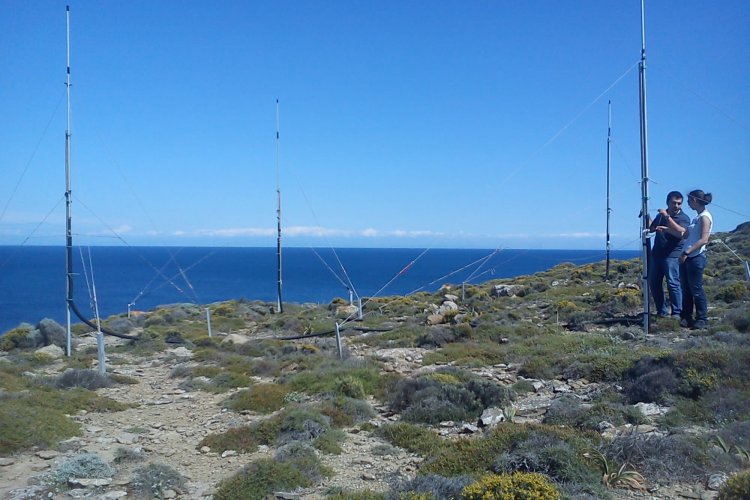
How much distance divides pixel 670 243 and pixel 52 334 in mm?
19183

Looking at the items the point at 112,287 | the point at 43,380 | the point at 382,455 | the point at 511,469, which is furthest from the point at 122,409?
the point at 112,287

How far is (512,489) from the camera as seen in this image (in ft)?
17.0

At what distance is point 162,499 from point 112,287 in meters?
90.8

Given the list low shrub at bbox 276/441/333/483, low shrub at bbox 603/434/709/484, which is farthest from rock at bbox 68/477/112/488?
low shrub at bbox 603/434/709/484

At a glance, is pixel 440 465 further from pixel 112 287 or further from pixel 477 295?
pixel 112 287

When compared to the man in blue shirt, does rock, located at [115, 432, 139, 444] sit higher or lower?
lower

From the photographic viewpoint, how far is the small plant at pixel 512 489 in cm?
514

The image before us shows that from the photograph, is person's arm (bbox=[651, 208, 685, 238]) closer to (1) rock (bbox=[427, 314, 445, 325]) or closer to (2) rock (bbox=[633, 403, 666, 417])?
(2) rock (bbox=[633, 403, 666, 417])

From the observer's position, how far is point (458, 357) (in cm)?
1377

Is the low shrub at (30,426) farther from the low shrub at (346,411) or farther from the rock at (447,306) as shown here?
the rock at (447,306)

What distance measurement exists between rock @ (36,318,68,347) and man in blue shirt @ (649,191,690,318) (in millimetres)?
18065

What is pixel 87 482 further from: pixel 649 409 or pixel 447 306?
pixel 447 306

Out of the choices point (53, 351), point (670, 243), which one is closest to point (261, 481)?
point (670, 243)

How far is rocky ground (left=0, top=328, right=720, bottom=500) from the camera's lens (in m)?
6.83
